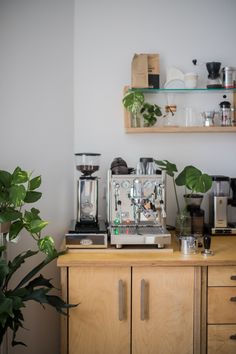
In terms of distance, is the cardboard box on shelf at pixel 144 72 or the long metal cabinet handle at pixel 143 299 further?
the cardboard box on shelf at pixel 144 72

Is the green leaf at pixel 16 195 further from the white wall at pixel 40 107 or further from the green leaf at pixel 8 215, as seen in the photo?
the white wall at pixel 40 107

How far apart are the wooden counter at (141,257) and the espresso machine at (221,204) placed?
1.10 ft

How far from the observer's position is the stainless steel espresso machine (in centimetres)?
230

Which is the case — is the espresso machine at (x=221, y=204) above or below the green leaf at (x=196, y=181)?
below

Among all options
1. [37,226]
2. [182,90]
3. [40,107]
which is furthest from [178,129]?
[37,226]

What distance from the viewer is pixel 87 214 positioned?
7.64 ft

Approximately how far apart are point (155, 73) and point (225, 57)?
0.55 metres

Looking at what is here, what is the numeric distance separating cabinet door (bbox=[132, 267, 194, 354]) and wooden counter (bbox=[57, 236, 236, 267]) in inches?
2.0

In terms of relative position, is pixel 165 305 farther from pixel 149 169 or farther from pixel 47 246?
pixel 149 169

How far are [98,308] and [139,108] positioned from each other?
Result: 4.42ft

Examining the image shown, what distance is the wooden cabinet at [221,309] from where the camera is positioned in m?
2.02

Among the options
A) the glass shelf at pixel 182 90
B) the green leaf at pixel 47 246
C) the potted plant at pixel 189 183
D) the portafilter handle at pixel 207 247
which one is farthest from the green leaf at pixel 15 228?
the glass shelf at pixel 182 90

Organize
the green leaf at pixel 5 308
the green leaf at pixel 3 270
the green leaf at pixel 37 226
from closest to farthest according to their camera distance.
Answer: the green leaf at pixel 5 308
the green leaf at pixel 3 270
the green leaf at pixel 37 226

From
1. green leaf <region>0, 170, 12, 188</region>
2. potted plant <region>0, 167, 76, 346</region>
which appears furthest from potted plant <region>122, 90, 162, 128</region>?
green leaf <region>0, 170, 12, 188</region>
